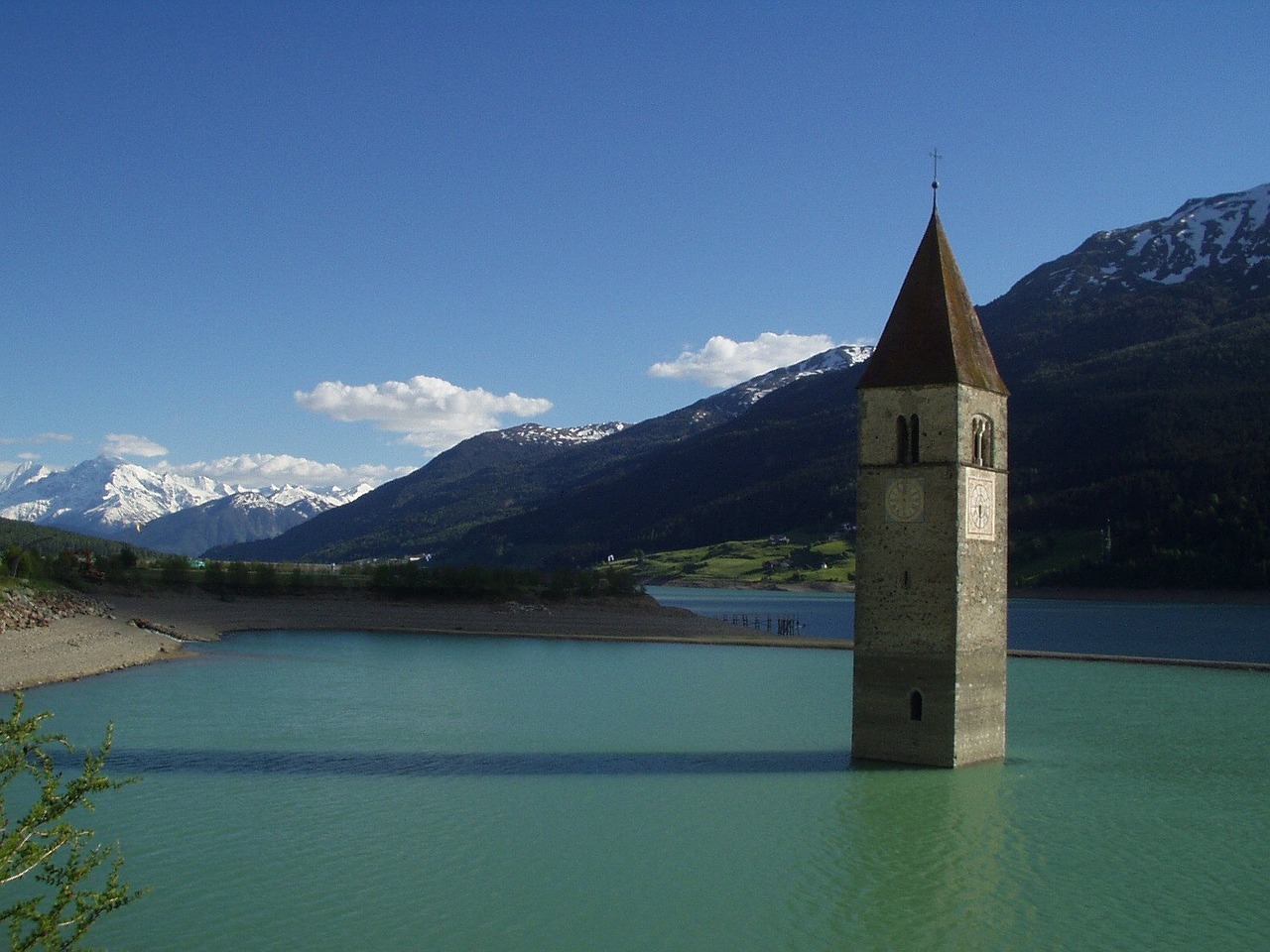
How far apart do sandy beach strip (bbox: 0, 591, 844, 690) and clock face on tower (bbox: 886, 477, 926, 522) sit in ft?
130

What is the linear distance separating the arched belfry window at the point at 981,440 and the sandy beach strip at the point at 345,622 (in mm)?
41320

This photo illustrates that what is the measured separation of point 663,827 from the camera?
2466 cm

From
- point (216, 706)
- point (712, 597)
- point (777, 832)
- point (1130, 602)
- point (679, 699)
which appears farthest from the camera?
point (712, 597)

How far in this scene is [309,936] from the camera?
18.2 metres

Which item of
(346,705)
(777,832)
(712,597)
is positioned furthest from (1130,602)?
(777,832)

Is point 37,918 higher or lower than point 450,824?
higher

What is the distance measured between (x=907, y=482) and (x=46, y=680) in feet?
118

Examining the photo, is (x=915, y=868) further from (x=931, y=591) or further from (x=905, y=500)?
(x=905, y=500)

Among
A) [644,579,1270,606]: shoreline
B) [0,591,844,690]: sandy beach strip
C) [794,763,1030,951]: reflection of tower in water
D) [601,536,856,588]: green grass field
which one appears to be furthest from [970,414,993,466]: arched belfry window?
[601,536,856,588]: green grass field

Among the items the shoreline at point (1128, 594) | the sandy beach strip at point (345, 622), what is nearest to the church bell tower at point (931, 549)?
the sandy beach strip at point (345, 622)

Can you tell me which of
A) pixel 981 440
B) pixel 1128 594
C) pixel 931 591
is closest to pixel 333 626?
pixel 931 591

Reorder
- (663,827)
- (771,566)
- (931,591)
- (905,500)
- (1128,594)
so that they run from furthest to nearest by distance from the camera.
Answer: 1. (771,566)
2. (1128,594)
3. (905,500)
4. (931,591)
5. (663,827)

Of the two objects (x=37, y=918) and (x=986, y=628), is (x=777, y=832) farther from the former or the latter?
(x=37, y=918)

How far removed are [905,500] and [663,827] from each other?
10236 mm
